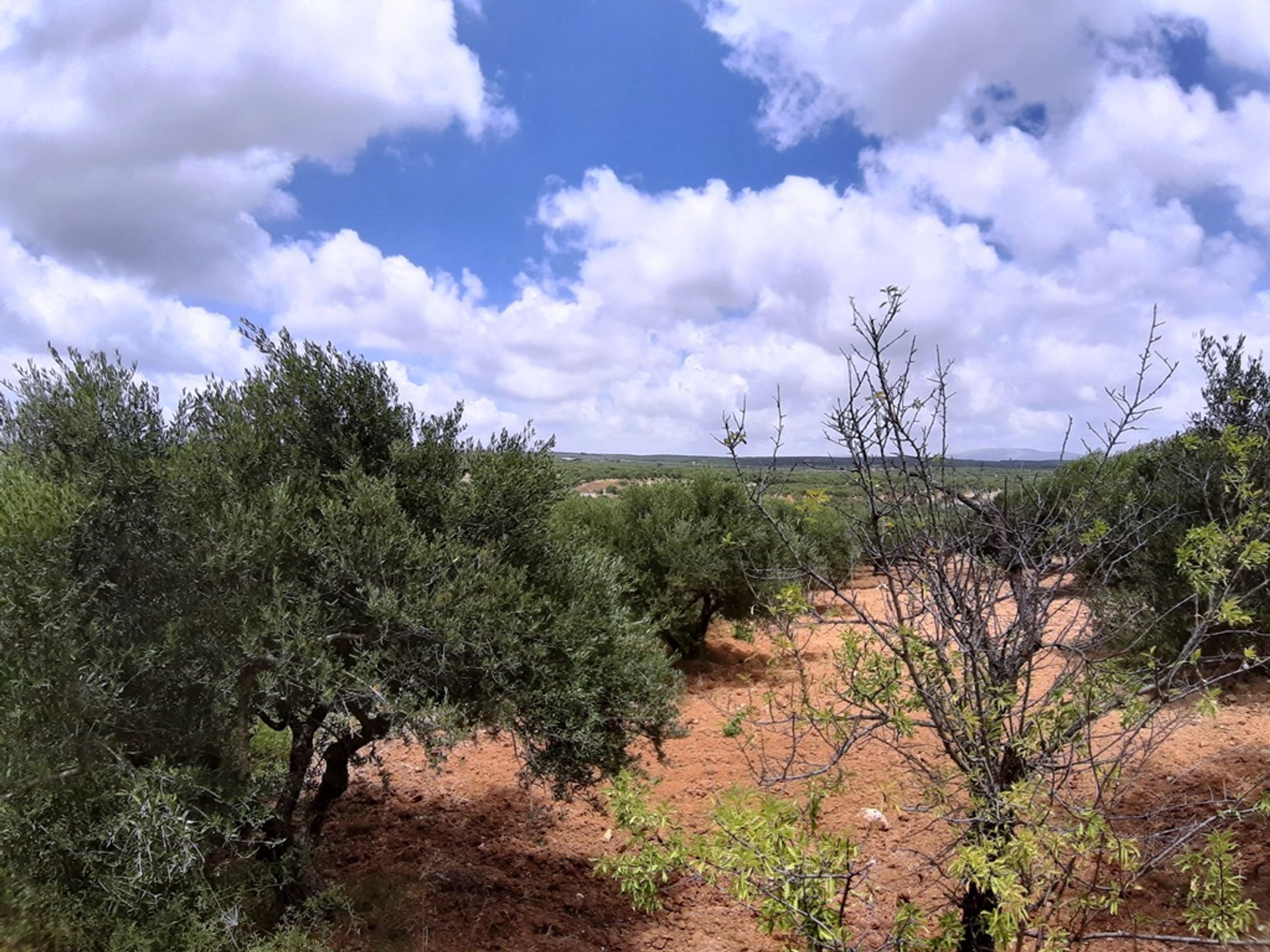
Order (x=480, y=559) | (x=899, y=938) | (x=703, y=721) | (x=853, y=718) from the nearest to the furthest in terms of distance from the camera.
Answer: (x=899, y=938), (x=853, y=718), (x=480, y=559), (x=703, y=721)

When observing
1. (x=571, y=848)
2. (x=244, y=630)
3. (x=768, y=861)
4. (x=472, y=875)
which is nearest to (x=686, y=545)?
(x=571, y=848)

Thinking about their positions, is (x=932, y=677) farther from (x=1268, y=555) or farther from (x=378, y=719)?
(x=378, y=719)

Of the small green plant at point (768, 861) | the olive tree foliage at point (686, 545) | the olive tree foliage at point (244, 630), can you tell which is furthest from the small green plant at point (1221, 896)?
the olive tree foliage at point (686, 545)

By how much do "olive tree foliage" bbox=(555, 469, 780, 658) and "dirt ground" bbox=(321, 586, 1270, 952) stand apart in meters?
3.81

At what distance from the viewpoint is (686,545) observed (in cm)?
1265

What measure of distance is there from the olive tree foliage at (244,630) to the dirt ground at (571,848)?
100 centimetres

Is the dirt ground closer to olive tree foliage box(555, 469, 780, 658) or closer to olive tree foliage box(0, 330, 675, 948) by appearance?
olive tree foliage box(0, 330, 675, 948)

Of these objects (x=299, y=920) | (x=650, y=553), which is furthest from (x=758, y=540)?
(x=299, y=920)

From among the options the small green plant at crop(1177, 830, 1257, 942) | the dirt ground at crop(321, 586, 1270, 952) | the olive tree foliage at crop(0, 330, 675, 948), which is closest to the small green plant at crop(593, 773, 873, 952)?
the dirt ground at crop(321, 586, 1270, 952)

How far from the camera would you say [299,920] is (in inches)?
189

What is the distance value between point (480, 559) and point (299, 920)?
105 inches

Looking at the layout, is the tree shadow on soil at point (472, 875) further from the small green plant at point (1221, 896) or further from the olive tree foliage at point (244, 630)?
the small green plant at point (1221, 896)

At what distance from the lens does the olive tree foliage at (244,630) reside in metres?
3.85

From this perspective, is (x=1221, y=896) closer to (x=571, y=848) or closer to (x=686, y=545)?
(x=571, y=848)
